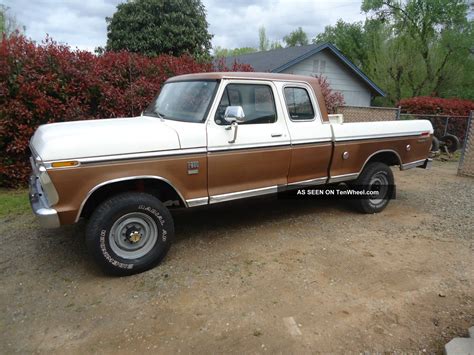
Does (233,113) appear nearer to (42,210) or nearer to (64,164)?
(64,164)

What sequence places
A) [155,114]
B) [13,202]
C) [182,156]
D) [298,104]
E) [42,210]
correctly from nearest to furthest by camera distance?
[42,210] < [182,156] < [155,114] < [298,104] < [13,202]

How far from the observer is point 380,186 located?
5715mm

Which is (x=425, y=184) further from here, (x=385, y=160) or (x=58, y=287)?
(x=58, y=287)

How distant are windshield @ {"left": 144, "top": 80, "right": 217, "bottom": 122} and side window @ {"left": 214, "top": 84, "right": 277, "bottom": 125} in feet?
0.57

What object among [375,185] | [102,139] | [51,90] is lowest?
[375,185]

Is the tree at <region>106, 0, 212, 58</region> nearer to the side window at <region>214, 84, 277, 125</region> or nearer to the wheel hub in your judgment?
the side window at <region>214, 84, 277, 125</region>

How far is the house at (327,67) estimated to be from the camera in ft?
50.5

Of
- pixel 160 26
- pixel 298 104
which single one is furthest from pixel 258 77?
pixel 160 26

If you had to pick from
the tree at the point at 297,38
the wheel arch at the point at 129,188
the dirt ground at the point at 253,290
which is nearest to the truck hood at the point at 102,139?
the wheel arch at the point at 129,188

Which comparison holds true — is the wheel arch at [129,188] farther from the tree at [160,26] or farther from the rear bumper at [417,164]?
the tree at [160,26]

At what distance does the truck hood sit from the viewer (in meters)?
3.23

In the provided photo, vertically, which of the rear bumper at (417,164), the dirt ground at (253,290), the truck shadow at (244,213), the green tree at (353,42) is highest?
the green tree at (353,42)

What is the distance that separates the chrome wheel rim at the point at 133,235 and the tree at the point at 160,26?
33.4 ft

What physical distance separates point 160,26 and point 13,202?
9145mm
